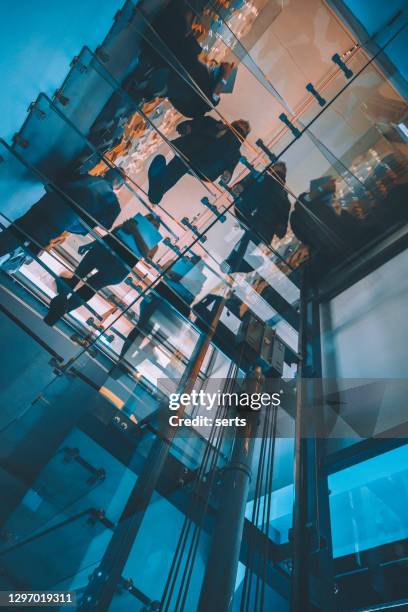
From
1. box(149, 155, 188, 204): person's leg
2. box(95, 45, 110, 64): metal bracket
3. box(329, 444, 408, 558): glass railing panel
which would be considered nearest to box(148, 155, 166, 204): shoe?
box(149, 155, 188, 204): person's leg

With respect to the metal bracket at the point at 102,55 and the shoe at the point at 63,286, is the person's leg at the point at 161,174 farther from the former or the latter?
the shoe at the point at 63,286

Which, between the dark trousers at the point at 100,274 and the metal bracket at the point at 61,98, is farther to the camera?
the dark trousers at the point at 100,274

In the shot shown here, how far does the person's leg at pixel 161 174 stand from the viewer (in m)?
2.75

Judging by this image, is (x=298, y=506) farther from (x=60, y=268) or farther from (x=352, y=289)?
(x=60, y=268)

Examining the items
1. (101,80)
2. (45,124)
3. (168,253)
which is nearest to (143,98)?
(101,80)

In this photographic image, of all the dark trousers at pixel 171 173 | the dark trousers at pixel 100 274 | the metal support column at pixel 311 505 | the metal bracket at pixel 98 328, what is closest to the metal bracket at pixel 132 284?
the dark trousers at pixel 100 274

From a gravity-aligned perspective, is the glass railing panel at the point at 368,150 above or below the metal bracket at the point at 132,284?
below

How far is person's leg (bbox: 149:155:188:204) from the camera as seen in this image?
2748 mm

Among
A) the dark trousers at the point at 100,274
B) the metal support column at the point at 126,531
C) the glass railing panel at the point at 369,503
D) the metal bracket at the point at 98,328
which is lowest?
the glass railing panel at the point at 369,503

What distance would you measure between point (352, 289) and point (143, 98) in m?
2.28

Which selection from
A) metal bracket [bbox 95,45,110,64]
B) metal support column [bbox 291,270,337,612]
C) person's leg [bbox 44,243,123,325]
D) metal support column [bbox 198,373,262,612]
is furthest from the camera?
person's leg [bbox 44,243,123,325]

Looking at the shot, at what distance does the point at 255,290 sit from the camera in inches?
130

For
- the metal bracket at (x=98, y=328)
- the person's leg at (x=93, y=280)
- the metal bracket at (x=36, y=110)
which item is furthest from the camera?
the metal bracket at (x=98, y=328)

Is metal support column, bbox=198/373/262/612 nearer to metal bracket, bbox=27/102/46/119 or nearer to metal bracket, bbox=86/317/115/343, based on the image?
metal bracket, bbox=86/317/115/343
